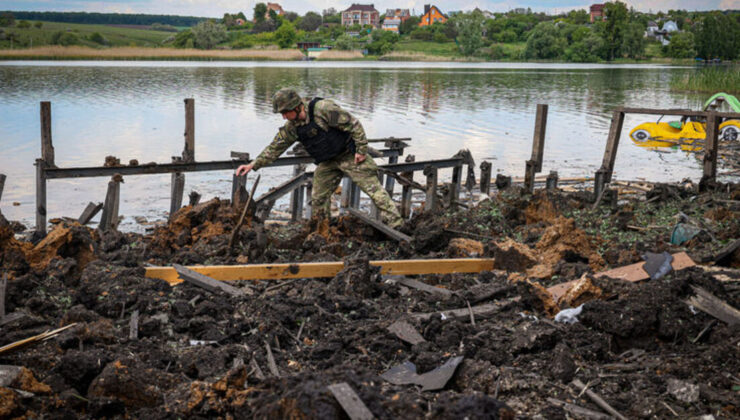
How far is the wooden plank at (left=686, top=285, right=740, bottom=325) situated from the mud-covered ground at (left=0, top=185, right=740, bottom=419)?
0.06 m

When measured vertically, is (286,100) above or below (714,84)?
below

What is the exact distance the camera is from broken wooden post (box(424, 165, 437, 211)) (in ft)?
→ 37.3

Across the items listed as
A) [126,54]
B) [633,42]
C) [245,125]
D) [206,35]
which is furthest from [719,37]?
[245,125]

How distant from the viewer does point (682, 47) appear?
384 feet

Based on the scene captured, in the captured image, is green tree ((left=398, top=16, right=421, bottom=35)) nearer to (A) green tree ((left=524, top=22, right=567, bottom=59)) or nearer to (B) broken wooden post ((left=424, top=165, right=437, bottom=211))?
Answer: (A) green tree ((left=524, top=22, right=567, bottom=59))

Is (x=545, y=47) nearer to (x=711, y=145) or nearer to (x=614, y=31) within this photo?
(x=614, y=31)

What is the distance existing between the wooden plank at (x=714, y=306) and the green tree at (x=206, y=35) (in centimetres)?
10612

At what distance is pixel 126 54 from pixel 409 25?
103 m

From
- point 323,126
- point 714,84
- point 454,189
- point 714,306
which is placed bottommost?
point 454,189

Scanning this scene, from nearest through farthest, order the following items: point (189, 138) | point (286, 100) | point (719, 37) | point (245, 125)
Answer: point (286, 100) → point (189, 138) → point (245, 125) → point (719, 37)

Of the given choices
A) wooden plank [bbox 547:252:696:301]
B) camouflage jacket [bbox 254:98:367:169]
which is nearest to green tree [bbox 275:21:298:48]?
camouflage jacket [bbox 254:98:367:169]

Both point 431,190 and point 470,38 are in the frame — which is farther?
point 470,38

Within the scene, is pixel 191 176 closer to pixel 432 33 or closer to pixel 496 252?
pixel 496 252

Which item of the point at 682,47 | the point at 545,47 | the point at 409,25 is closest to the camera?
the point at 545,47
